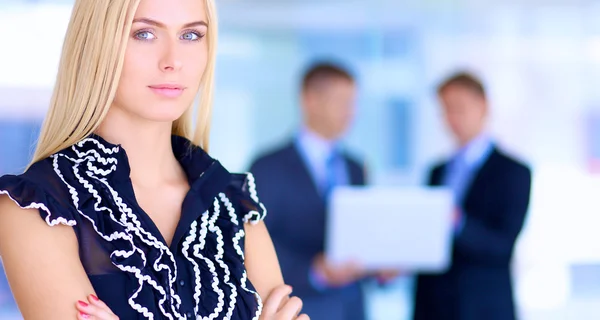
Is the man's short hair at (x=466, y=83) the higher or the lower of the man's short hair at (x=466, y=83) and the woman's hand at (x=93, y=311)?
the lower

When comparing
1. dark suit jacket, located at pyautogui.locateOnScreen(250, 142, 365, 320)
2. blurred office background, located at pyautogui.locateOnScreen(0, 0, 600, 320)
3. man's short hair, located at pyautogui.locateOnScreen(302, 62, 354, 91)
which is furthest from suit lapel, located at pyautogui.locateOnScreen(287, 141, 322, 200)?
blurred office background, located at pyautogui.locateOnScreen(0, 0, 600, 320)

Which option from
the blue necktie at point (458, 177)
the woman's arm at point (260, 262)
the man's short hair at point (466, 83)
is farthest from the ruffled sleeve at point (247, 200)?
the man's short hair at point (466, 83)

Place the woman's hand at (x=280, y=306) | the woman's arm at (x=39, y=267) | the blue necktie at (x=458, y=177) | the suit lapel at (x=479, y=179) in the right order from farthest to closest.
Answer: the blue necktie at (x=458, y=177) → the suit lapel at (x=479, y=179) → the woman's hand at (x=280, y=306) → the woman's arm at (x=39, y=267)

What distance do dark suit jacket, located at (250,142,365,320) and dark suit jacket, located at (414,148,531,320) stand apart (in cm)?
51

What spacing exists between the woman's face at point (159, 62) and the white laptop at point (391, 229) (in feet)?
8.68

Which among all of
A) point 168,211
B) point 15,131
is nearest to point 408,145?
point 15,131

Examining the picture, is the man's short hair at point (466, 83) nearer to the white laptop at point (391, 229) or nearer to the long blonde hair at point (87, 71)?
the white laptop at point (391, 229)

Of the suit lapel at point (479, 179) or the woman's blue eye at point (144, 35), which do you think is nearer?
the woman's blue eye at point (144, 35)

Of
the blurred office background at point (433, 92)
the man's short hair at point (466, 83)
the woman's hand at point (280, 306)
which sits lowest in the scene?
the blurred office background at point (433, 92)

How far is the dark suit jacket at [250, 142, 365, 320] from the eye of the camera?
14.3ft

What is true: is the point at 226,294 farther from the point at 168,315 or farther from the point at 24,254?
the point at 24,254

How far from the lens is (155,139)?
181 centimetres

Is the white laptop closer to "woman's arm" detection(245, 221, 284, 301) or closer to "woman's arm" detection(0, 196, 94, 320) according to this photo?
"woman's arm" detection(245, 221, 284, 301)

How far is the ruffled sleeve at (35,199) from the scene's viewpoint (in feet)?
5.15
